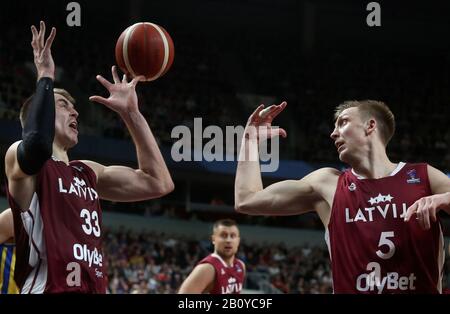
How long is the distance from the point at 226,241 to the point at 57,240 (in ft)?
14.5

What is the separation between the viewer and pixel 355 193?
13.9 feet

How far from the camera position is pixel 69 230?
3982mm

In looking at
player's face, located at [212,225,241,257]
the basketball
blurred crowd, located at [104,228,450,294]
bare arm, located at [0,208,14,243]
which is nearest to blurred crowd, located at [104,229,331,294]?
blurred crowd, located at [104,228,450,294]

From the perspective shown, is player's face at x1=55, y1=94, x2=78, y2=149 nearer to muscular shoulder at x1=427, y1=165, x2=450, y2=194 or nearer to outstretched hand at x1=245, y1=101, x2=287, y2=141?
outstretched hand at x1=245, y1=101, x2=287, y2=141

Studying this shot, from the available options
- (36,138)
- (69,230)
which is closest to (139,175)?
(69,230)

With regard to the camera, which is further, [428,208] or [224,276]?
[224,276]

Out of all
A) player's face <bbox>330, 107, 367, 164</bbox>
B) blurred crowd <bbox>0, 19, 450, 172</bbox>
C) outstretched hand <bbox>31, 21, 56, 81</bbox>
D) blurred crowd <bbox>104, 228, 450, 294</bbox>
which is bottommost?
blurred crowd <bbox>104, 228, 450, 294</bbox>

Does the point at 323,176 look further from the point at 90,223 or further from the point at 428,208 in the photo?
the point at 90,223

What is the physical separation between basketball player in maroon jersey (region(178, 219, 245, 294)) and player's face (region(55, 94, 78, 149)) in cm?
345

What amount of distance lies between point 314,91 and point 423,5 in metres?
5.45

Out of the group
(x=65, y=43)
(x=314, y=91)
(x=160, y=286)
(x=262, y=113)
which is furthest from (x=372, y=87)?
(x=262, y=113)

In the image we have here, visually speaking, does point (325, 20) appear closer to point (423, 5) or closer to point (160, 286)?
point (423, 5)

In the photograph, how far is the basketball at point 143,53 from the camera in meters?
5.15

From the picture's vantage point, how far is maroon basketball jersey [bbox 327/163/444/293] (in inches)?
154
